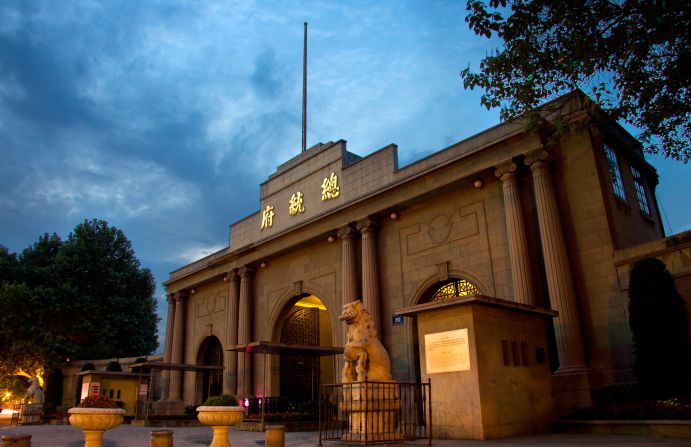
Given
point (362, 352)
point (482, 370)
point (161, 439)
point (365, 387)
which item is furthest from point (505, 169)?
point (161, 439)

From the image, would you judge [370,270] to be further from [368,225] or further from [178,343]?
[178,343]

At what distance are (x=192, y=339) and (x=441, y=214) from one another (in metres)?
19.3

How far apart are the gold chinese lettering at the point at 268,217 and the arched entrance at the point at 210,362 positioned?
25.6 feet

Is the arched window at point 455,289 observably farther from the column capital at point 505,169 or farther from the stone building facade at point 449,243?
the column capital at point 505,169

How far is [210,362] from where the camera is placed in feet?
105

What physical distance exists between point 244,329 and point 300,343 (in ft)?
9.68

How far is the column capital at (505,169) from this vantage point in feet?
58.7

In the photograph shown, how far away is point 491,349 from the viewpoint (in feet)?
40.3

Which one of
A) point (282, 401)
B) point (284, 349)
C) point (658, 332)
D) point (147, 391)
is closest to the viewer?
point (658, 332)

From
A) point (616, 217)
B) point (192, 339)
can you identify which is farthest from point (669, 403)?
point (192, 339)

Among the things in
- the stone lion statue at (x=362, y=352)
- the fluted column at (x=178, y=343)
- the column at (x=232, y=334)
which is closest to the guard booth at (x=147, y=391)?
the column at (x=232, y=334)

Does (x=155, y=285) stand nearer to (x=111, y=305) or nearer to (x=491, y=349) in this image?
(x=111, y=305)

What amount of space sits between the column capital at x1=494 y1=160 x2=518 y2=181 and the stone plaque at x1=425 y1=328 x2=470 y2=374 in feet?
24.3

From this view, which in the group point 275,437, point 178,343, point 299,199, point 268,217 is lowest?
point 275,437
